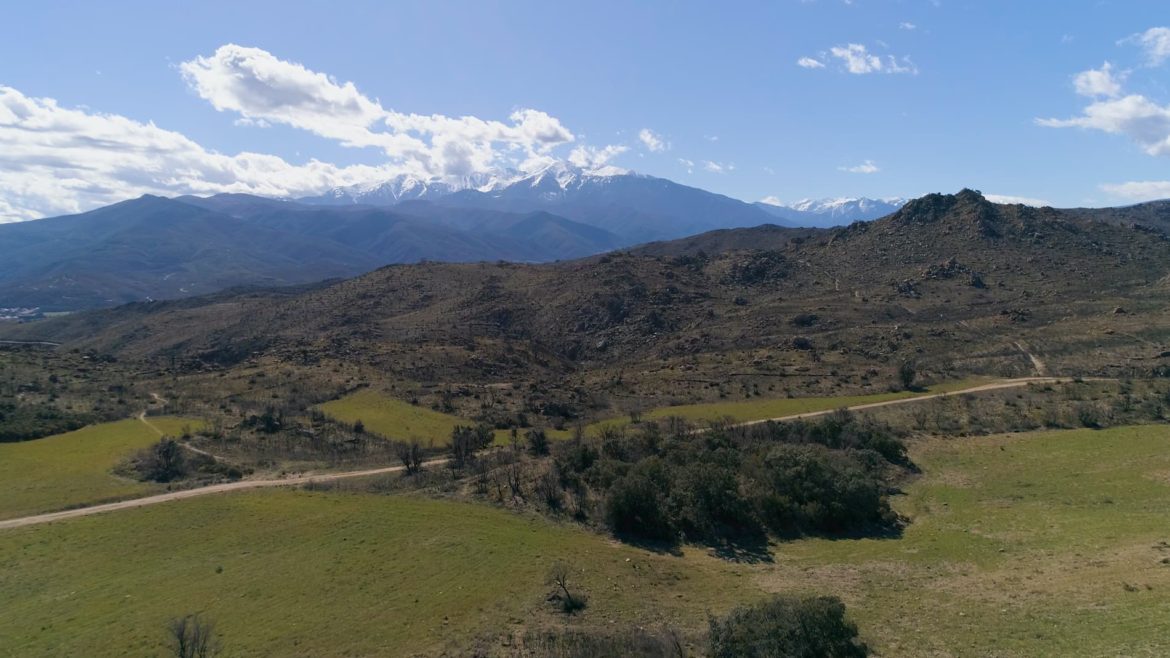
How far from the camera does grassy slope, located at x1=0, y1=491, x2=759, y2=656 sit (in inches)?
1029

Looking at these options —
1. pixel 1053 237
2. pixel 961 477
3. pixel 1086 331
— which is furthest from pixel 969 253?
pixel 961 477

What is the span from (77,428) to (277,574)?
41336 millimetres

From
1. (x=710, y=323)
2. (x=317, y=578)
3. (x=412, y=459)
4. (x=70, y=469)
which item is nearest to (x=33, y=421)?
(x=70, y=469)

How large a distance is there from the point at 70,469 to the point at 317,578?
30171 mm

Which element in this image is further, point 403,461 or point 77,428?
point 77,428

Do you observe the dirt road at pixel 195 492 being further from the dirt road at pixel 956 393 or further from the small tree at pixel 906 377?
the small tree at pixel 906 377

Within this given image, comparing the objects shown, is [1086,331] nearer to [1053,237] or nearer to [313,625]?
[1053,237]

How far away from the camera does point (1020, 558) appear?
32.5 m

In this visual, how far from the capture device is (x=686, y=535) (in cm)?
3903

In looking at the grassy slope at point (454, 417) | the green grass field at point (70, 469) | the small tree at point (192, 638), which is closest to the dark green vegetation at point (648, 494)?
the grassy slope at point (454, 417)

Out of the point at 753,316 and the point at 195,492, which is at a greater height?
the point at 753,316

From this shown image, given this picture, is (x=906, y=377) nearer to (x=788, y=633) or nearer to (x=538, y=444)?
(x=538, y=444)

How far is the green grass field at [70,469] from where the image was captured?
40.9 m

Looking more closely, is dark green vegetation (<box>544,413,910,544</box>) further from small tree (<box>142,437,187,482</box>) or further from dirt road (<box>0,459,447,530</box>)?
small tree (<box>142,437,187,482</box>)
